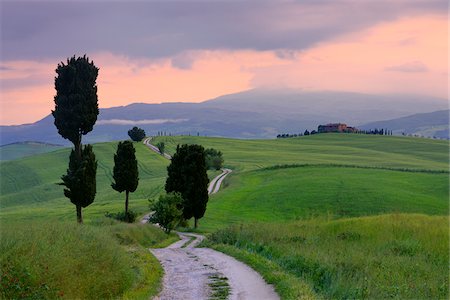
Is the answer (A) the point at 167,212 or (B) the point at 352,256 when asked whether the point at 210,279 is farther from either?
(A) the point at 167,212

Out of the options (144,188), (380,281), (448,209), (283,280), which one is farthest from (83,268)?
(144,188)

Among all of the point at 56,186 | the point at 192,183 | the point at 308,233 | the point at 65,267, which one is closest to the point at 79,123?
the point at 192,183

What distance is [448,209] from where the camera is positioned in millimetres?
80500

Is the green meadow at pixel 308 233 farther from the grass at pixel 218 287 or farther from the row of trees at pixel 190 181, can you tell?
the row of trees at pixel 190 181

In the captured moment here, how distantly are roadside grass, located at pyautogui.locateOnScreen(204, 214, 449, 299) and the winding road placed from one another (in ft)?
2.12

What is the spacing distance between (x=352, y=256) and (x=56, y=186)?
119 m

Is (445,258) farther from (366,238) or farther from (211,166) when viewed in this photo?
(211,166)

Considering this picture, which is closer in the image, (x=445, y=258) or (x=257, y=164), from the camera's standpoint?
(x=445, y=258)

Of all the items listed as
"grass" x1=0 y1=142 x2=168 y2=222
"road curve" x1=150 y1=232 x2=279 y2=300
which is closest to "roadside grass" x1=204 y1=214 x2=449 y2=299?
"road curve" x1=150 y1=232 x2=279 y2=300

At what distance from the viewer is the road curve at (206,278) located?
20953 millimetres

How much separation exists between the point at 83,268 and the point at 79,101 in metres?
37.0

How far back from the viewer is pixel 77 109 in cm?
5431

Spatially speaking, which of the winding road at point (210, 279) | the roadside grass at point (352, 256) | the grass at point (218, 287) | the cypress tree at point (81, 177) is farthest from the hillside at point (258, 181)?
the grass at point (218, 287)

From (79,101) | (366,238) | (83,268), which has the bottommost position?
(366,238)
